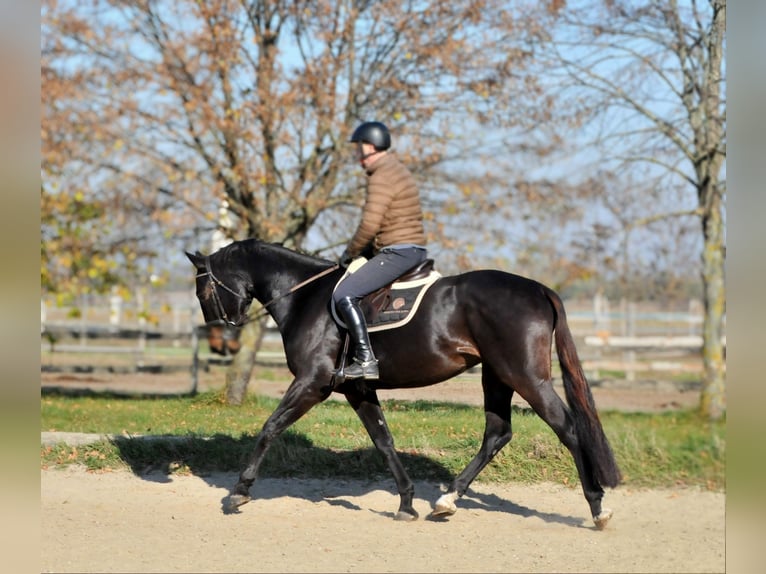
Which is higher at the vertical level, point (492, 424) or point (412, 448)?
point (492, 424)

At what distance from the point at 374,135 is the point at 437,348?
5.79 ft

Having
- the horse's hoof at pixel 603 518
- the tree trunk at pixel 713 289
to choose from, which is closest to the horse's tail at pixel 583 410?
the horse's hoof at pixel 603 518

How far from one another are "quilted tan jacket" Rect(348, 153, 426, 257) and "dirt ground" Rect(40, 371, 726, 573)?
2.24 meters

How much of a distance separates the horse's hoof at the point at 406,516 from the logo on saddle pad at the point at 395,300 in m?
1.49

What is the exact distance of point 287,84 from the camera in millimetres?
12539

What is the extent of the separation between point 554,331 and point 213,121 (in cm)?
756

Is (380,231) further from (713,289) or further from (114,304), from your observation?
(114,304)

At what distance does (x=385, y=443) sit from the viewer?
22.4ft

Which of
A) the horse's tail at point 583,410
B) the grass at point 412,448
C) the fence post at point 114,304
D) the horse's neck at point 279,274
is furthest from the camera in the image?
the fence post at point 114,304

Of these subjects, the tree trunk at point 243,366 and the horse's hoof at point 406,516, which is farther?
the tree trunk at point 243,366

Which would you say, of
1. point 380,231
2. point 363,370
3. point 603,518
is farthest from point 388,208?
point 603,518

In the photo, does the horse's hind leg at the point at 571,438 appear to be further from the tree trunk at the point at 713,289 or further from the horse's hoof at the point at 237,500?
the tree trunk at the point at 713,289

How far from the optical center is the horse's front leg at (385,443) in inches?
265

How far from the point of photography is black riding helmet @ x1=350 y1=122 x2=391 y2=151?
6695 mm
